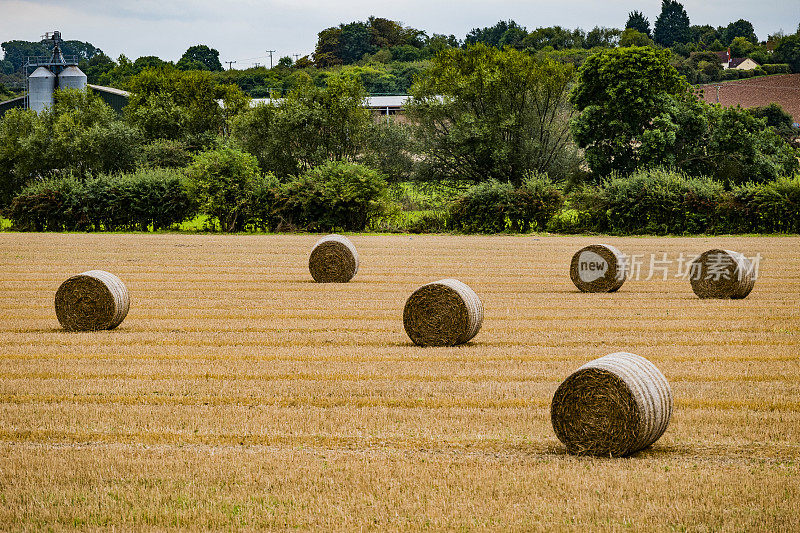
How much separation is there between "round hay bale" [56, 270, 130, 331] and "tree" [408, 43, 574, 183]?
134 ft

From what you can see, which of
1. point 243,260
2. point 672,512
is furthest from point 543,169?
point 672,512

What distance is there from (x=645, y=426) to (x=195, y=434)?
15.1ft

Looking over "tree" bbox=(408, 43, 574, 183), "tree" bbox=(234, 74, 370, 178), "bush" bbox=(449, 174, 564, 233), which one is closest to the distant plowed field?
"tree" bbox=(408, 43, 574, 183)

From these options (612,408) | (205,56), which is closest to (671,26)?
(205,56)

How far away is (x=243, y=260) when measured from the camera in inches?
1148

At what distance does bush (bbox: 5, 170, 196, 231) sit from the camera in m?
45.2

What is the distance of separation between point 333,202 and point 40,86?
4925cm

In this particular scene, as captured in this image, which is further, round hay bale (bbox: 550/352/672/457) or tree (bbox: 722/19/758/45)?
tree (bbox: 722/19/758/45)

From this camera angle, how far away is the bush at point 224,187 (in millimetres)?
44625

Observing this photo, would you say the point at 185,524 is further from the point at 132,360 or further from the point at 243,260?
the point at 243,260

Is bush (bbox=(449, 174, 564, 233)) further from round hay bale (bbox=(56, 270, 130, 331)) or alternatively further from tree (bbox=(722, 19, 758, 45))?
tree (bbox=(722, 19, 758, 45))

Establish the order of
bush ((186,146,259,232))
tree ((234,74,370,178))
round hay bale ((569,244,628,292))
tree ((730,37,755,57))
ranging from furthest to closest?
tree ((730,37,755,57))
tree ((234,74,370,178))
bush ((186,146,259,232))
round hay bale ((569,244,628,292))

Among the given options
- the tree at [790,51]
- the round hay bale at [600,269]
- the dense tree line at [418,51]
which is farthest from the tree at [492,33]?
the round hay bale at [600,269]

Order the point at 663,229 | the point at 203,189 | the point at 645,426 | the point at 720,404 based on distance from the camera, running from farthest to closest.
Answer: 1. the point at 203,189
2. the point at 663,229
3. the point at 720,404
4. the point at 645,426
